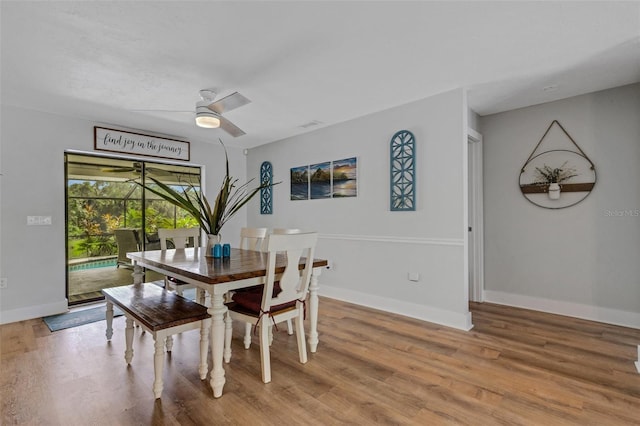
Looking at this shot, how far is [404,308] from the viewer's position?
3.52 m

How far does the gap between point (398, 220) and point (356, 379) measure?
76.4 inches

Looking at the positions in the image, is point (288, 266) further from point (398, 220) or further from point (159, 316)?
point (398, 220)

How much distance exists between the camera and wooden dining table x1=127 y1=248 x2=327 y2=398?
6.29 feet

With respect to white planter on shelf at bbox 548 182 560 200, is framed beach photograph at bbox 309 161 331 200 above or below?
above

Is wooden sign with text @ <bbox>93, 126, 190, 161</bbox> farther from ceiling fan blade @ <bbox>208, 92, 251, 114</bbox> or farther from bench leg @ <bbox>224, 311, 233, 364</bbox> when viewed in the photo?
bench leg @ <bbox>224, 311, 233, 364</bbox>

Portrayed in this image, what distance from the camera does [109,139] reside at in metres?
4.10

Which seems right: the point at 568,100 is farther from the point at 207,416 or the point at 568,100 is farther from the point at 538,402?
the point at 207,416

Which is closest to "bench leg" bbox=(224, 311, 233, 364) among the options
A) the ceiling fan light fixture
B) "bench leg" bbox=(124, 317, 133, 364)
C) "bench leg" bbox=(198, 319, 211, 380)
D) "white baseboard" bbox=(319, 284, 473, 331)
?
"bench leg" bbox=(198, 319, 211, 380)

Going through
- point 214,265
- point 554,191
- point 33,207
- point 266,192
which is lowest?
point 214,265

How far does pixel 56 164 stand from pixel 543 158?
5874mm

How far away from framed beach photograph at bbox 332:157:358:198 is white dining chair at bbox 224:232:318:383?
1878 millimetres

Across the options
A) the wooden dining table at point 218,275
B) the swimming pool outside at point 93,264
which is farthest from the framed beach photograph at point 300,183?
the swimming pool outside at point 93,264

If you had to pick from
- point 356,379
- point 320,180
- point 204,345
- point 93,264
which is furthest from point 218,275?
point 93,264

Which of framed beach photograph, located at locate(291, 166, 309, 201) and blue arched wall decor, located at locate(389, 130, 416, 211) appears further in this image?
framed beach photograph, located at locate(291, 166, 309, 201)
